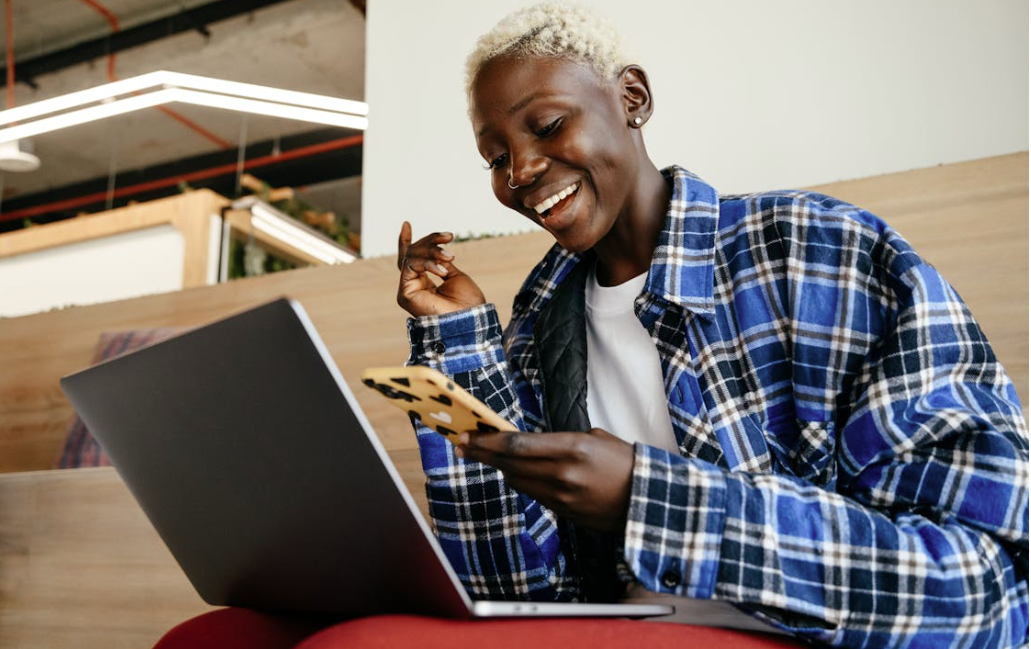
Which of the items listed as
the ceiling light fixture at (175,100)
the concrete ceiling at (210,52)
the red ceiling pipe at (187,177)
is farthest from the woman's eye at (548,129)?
the red ceiling pipe at (187,177)

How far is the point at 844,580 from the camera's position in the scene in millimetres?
705

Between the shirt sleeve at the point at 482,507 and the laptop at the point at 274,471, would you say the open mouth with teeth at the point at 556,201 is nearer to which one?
the shirt sleeve at the point at 482,507

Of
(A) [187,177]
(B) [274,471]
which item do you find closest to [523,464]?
(B) [274,471]

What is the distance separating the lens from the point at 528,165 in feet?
3.41

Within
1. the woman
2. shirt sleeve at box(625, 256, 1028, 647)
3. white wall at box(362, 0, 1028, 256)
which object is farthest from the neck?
white wall at box(362, 0, 1028, 256)

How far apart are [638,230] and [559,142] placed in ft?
0.55

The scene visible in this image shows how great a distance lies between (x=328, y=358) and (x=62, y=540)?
4.54ft

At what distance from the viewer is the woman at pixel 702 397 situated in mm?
698

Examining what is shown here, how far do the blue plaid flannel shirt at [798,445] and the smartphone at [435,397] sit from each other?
143 mm

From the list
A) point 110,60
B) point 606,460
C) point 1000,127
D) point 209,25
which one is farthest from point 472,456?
point 110,60

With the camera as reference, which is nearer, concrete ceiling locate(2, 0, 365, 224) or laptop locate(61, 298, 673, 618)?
laptop locate(61, 298, 673, 618)

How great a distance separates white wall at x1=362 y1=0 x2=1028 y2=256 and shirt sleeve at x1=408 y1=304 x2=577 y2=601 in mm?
1343

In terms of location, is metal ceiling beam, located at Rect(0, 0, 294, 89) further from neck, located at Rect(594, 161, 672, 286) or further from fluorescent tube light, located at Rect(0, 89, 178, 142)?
neck, located at Rect(594, 161, 672, 286)

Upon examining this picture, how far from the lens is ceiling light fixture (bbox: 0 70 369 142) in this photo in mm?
3586
